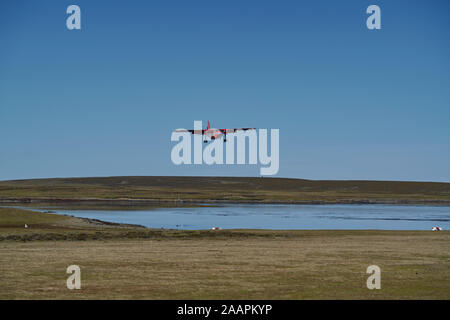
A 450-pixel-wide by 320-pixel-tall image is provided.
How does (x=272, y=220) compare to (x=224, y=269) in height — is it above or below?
above

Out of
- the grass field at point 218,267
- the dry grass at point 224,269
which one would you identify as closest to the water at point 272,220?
the grass field at point 218,267

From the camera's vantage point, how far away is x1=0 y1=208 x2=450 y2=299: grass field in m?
21.6

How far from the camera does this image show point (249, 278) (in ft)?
82.0

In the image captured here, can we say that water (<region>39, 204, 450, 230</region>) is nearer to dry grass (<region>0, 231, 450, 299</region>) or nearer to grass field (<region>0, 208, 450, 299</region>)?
grass field (<region>0, 208, 450, 299</region>)

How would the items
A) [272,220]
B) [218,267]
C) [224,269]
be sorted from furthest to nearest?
1. [272,220]
2. [218,267]
3. [224,269]

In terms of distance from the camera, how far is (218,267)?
92.5 feet

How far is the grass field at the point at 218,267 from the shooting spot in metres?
21.6

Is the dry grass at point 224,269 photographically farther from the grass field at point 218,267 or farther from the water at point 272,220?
the water at point 272,220

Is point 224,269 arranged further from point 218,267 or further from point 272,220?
point 272,220

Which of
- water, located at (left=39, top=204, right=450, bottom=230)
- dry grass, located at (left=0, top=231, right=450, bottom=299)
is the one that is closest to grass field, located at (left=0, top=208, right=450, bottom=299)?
dry grass, located at (left=0, top=231, right=450, bottom=299)

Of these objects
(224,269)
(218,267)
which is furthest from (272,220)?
(224,269)

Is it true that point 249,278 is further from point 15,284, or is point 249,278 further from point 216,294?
point 15,284

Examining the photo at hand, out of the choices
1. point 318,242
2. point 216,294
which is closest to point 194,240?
point 318,242
